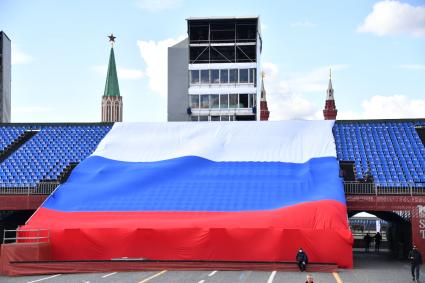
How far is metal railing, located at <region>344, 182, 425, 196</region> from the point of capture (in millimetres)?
42197

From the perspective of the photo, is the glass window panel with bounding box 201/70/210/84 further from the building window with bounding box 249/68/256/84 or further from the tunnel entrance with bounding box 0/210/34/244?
the tunnel entrance with bounding box 0/210/34/244

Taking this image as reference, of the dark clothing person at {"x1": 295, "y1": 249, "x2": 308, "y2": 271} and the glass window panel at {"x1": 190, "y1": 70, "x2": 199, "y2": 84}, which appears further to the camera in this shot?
the glass window panel at {"x1": 190, "y1": 70, "x2": 199, "y2": 84}

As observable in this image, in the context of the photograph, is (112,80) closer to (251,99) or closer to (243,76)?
(243,76)

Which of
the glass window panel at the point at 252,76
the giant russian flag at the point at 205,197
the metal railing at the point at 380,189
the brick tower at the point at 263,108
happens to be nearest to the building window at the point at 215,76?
the glass window panel at the point at 252,76

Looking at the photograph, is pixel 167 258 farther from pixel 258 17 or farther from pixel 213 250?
pixel 258 17

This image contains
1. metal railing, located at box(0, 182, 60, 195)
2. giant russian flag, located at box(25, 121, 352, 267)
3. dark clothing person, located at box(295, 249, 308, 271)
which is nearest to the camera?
dark clothing person, located at box(295, 249, 308, 271)

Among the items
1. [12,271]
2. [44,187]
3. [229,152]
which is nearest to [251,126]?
[229,152]

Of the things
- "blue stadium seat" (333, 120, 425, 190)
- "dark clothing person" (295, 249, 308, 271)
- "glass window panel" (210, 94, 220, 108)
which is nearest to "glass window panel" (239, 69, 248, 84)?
"glass window panel" (210, 94, 220, 108)

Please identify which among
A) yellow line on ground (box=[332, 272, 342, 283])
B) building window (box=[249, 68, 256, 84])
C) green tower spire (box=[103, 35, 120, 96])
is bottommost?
yellow line on ground (box=[332, 272, 342, 283])

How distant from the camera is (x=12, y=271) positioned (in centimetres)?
3306

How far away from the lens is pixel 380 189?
4344 centimetres

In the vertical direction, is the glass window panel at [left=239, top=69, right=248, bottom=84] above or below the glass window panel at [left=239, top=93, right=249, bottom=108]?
above

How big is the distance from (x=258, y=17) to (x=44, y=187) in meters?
41.0

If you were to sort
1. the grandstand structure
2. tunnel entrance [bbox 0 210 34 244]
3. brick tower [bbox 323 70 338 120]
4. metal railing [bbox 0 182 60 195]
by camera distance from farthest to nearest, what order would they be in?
A: brick tower [bbox 323 70 338 120]
tunnel entrance [bbox 0 210 34 244]
metal railing [bbox 0 182 60 195]
the grandstand structure
